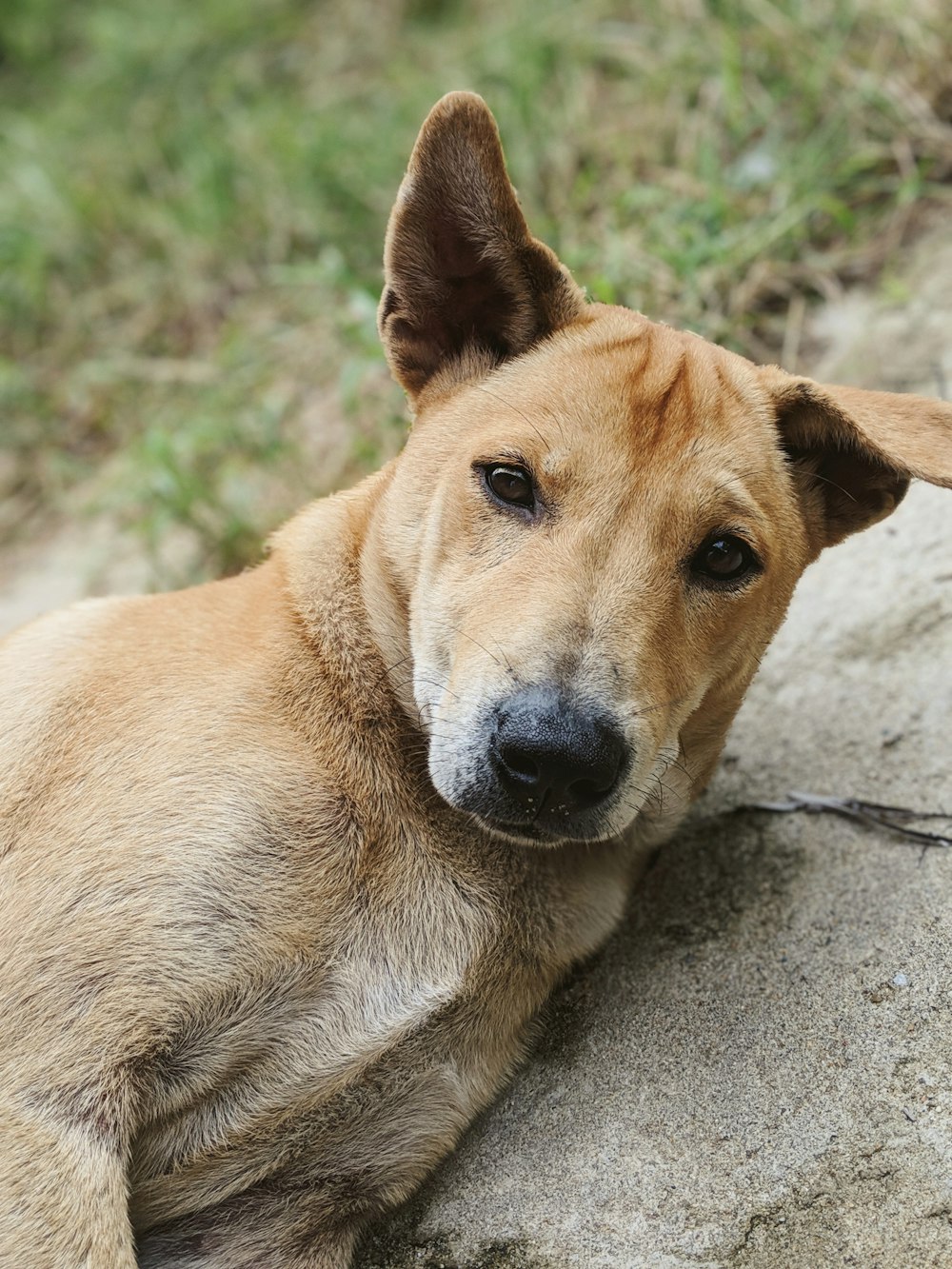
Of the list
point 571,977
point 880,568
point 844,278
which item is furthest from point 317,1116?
point 844,278

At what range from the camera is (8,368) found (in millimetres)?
8133

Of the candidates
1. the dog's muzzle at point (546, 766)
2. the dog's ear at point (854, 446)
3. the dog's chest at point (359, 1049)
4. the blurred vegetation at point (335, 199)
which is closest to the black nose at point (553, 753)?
the dog's muzzle at point (546, 766)

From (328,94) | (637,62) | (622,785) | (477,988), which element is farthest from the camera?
(328,94)

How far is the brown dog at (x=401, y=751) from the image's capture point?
9.36 feet

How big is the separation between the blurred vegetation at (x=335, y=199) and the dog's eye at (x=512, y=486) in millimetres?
2201

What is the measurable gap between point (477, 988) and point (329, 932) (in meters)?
0.44

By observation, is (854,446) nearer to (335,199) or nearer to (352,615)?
(352,615)

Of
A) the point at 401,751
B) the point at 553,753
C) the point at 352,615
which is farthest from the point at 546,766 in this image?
the point at 352,615

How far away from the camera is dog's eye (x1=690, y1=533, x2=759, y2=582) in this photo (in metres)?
3.30

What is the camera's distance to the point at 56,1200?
2.68 meters

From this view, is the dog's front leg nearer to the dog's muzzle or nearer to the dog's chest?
the dog's chest

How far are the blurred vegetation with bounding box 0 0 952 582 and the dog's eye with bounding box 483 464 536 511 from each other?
220 cm

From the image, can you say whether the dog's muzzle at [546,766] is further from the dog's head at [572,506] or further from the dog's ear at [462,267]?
the dog's ear at [462,267]

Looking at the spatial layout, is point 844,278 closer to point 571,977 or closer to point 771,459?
point 771,459
